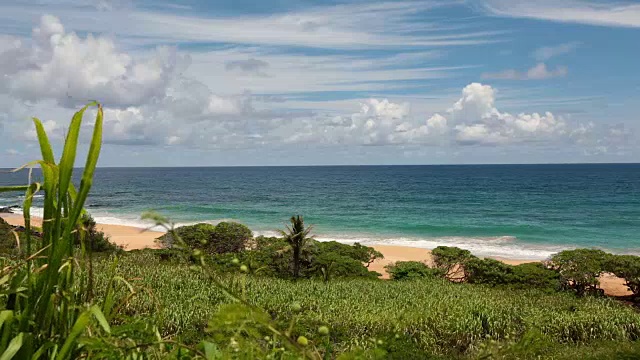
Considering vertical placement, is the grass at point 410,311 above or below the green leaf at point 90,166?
below

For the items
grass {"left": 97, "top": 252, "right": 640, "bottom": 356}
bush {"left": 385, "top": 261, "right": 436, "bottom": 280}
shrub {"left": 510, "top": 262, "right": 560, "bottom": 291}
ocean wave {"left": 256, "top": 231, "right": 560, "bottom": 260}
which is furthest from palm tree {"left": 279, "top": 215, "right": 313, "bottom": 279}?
ocean wave {"left": 256, "top": 231, "right": 560, "bottom": 260}

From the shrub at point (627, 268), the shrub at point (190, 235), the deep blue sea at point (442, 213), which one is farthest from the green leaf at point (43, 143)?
the deep blue sea at point (442, 213)

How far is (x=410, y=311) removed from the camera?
1302cm

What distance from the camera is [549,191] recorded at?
3713 inches

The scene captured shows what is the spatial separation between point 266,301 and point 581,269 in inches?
549

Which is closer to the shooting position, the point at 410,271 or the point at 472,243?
the point at 410,271

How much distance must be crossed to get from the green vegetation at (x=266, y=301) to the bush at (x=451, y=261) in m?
0.07

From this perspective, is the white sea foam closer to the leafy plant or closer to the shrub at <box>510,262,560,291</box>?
the shrub at <box>510,262,560,291</box>

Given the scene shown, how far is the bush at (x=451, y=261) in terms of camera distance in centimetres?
2533

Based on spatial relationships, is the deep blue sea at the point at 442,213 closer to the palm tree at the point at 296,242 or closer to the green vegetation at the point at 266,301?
the palm tree at the point at 296,242

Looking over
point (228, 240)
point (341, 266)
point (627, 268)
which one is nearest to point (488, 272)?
point (627, 268)

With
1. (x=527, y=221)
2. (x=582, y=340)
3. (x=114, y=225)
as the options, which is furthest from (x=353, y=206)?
(x=582, y=340)

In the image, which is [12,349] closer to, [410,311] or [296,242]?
[410,311]

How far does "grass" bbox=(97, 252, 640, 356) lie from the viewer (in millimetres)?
11016
